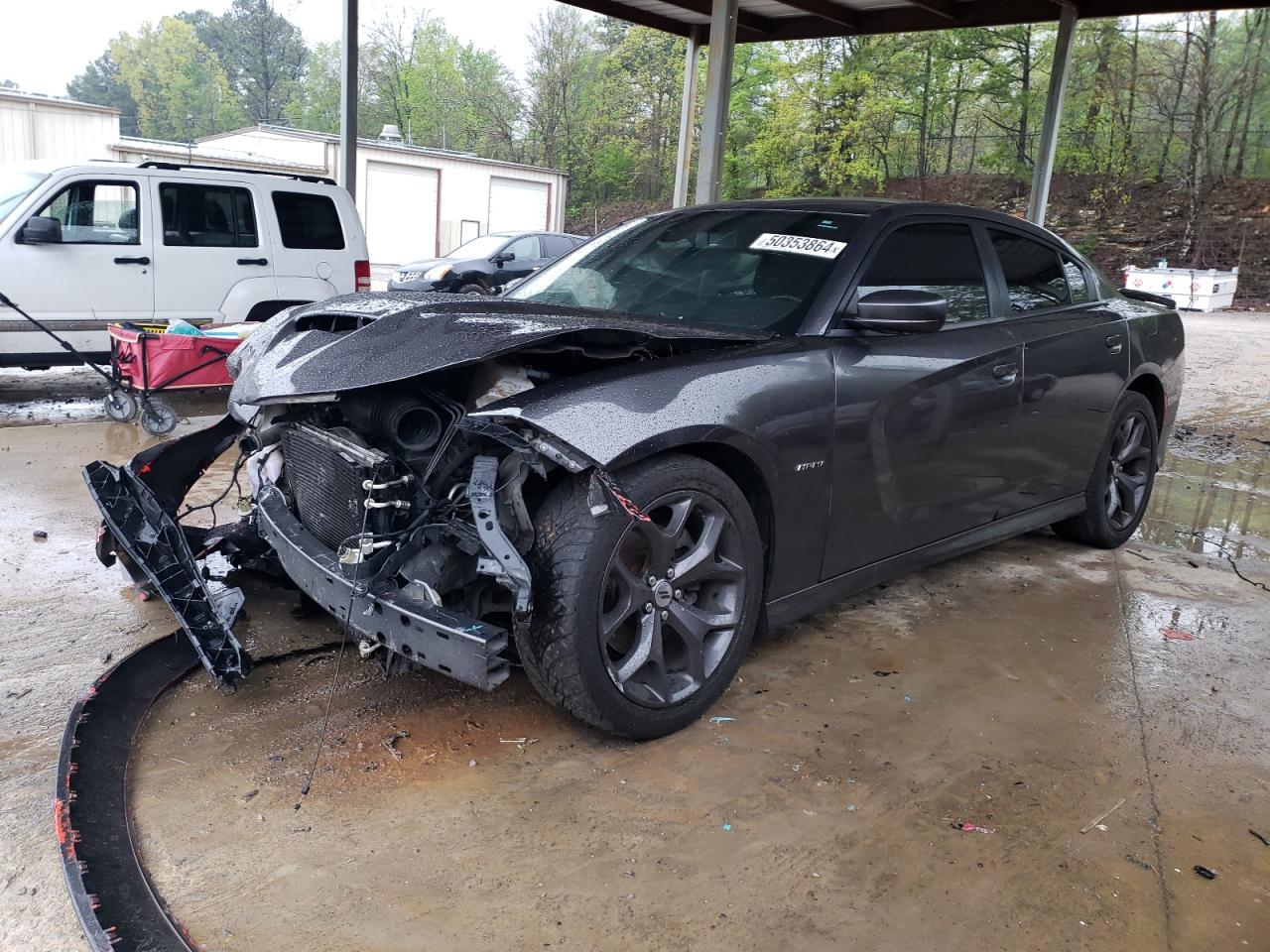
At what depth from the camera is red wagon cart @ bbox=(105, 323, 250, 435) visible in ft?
21.2

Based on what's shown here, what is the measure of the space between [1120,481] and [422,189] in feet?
89.9

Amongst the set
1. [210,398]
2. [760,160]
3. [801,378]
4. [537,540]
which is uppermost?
[760,160]

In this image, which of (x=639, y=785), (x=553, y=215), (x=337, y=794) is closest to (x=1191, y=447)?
(x=639, y=785)

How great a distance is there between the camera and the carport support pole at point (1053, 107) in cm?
930

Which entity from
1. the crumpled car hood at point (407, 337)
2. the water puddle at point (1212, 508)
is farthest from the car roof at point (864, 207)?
the water puddle at point (1212, 508)

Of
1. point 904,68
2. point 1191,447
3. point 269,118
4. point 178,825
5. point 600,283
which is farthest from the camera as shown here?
point 269,118

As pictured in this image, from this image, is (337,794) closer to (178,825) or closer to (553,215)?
(178,825)

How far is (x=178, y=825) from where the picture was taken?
2387 mm

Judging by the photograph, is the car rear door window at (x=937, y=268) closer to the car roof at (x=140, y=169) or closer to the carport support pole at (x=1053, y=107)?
the carport support pole at (x=1053, y=107)

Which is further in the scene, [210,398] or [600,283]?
[210,398]

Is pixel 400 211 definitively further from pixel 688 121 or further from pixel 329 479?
pixel 329 479

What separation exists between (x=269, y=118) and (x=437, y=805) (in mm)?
81047

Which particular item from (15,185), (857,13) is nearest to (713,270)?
(15,185)

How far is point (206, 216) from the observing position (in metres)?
8.36
